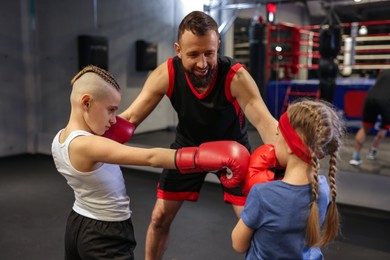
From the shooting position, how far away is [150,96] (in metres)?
1.78

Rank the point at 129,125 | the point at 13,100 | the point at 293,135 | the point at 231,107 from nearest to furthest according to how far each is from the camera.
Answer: the point at 293,135
the point at 129,125
the point at 231,107
the point at 13,100

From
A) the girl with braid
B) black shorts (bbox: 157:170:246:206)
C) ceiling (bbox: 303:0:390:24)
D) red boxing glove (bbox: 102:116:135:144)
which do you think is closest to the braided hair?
the girl with braid

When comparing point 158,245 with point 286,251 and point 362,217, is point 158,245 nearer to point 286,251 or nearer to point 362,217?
point 286,251

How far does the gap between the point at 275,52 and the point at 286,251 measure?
4.69 m

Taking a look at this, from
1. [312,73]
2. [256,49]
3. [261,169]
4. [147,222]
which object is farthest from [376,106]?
[312,73]

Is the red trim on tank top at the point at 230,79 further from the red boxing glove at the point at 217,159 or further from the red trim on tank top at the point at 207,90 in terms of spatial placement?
the red boxing glove at the point at 217,159

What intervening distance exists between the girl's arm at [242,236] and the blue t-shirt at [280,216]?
18 millimetres

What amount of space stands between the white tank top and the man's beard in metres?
0.57

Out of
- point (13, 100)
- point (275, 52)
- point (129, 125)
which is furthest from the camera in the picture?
point (275, 52)

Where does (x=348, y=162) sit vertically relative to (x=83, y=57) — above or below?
below

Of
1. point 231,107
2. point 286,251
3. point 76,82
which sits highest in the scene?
point 76,82

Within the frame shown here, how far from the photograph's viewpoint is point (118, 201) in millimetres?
1270

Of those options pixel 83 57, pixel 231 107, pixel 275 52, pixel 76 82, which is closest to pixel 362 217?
pixel 231 107

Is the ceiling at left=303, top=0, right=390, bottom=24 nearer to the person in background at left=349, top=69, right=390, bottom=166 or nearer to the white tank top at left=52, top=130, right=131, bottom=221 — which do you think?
the person in background at left=349, top=69, right=390, bottom=166
